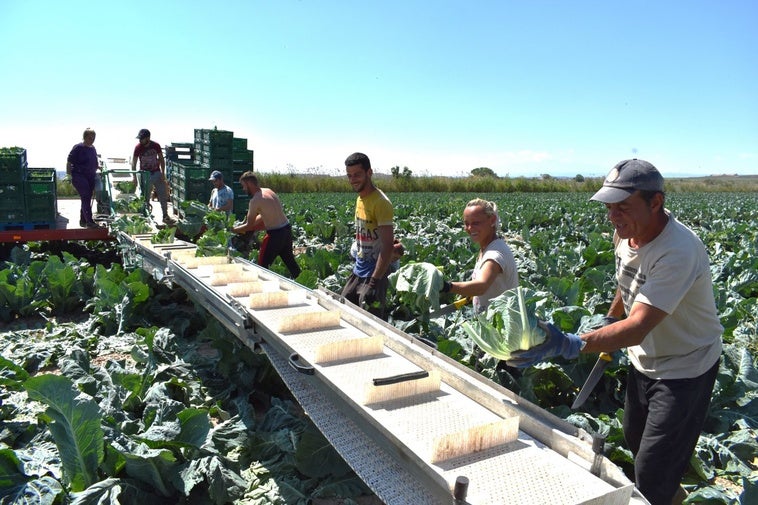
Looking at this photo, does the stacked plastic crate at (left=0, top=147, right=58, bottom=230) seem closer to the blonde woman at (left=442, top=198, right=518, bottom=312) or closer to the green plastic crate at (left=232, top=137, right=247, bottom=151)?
the green plastic crate at (left=232, top=137, right=247, bottom=151)

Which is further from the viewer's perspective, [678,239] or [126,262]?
[126,262]

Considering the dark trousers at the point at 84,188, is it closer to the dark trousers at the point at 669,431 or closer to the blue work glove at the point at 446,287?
the blue work glove at the point at 446,287

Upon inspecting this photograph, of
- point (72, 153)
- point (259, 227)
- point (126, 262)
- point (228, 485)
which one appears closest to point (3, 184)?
point (72, 153)

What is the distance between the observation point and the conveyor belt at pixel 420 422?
1736 mm

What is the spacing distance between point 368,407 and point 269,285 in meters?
2.12

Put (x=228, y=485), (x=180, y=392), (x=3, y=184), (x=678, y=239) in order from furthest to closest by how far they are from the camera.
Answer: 1. (x=3, y=184)
2. (x=180, y=392)
3. (x=228, y=485)
4. (x=678, y=239)

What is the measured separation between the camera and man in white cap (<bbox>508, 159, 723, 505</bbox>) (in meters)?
2.22

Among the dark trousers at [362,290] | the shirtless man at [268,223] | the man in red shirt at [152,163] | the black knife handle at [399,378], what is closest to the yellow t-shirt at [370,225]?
the dark trousers at [362,290]

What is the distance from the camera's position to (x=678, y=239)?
227 cm

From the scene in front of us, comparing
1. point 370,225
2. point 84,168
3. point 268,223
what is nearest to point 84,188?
point 84,168

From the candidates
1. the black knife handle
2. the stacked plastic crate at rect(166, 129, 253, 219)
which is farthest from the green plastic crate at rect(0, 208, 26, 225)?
the black knife handle

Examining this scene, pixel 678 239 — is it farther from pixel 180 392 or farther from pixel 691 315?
pixel 180 392

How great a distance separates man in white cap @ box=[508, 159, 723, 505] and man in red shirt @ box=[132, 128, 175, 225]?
321 inches

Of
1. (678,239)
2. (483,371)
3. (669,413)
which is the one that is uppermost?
(678,239)
